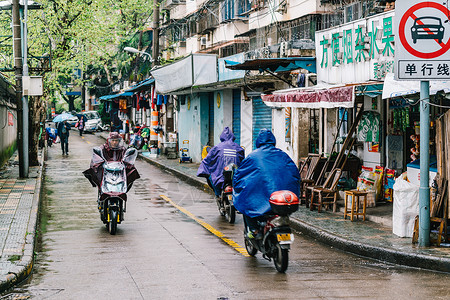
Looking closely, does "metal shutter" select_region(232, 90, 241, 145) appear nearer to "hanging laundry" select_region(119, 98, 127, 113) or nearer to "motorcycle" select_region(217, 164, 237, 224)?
"motorcycle" select_region(217, 164, 237, 224)

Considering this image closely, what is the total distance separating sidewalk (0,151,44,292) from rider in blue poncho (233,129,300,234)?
9.59 ft

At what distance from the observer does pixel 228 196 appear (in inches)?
515

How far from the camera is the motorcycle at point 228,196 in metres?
12.5

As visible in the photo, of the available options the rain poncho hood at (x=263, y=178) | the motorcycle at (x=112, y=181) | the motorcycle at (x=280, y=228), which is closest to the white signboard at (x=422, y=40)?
the rain poncho hood at (x=263, y=178)

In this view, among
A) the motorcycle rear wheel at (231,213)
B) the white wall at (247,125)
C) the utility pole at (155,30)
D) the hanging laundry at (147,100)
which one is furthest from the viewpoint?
the hanging laundry at (147,100)

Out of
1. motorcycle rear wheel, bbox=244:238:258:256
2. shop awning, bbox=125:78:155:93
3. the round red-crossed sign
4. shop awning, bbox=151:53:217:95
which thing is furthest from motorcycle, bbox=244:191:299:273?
shop awning, bbox=125:78:155:93

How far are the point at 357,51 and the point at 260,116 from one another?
25.5 ft

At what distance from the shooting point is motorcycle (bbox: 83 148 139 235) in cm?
1162

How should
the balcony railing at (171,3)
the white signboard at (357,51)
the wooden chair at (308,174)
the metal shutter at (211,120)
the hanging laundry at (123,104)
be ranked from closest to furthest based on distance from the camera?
the white signboard at (357,51) → the wooden chair at (308,174) → the metal shutter at (211,120) → the balcony railing at (171,3) → the hanging laundry at (123,104)

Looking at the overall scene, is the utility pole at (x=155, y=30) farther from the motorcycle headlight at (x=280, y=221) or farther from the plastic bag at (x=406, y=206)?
the motorcycle headlight at (x=280, y=221)

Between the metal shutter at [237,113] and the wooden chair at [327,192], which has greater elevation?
the metal shutter at [237,113]

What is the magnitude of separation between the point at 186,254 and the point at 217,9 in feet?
70.8

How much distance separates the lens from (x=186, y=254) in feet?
31.6

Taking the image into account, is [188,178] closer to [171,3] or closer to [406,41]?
[406,41]
